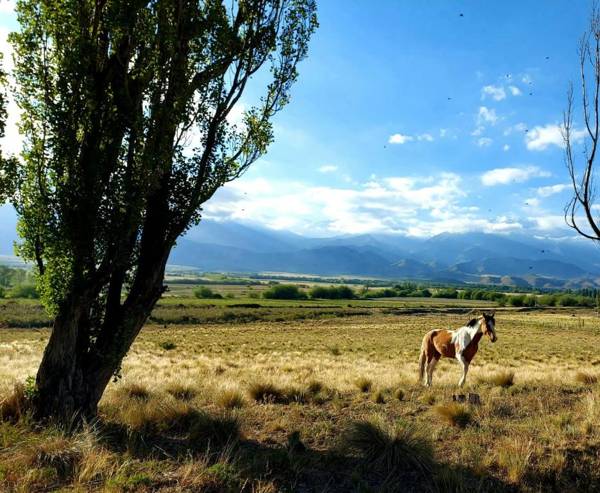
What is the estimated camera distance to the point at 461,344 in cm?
1212

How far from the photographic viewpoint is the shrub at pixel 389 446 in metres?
6.02

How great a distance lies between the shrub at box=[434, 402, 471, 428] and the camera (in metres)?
7.85

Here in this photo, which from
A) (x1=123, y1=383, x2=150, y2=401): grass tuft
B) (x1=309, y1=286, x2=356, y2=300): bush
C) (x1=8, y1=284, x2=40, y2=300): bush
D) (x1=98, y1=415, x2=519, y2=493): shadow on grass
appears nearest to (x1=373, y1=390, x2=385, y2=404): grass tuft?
(x1=98, y1=415, x2=519, y2=493): shadow on grass

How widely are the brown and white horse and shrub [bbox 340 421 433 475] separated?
576 cm

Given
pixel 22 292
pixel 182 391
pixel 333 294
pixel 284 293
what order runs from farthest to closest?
pixel 333 294
pixel 284 293
pixel 22 292
pixel 182 391

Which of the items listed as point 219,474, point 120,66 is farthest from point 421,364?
point 120,66

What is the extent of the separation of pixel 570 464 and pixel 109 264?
8.37 metres

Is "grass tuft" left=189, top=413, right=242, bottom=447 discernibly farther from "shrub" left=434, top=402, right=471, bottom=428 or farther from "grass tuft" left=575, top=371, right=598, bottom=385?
"grass tuft" left=575, top=371, right=598, bottom=385

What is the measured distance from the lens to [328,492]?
212 inches

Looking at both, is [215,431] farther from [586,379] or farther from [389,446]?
[586,379]

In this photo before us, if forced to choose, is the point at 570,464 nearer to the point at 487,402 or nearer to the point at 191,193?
the point at 487,402

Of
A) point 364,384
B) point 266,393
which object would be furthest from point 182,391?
point 364,384

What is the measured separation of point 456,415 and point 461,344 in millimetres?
4583

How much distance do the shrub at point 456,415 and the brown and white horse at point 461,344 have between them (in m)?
3.68
